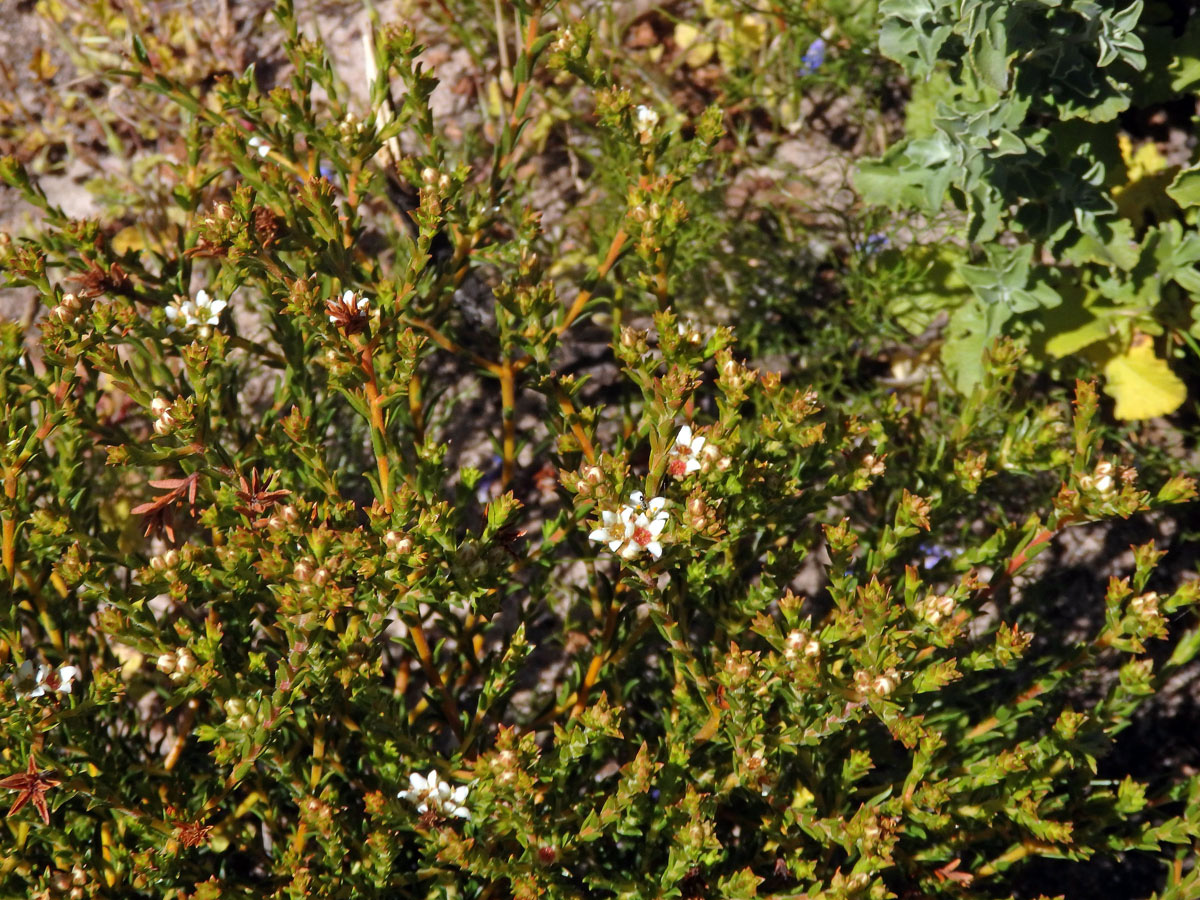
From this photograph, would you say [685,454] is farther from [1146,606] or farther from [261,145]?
[261,145]

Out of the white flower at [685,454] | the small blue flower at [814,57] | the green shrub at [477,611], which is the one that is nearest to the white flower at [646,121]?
the green shrub at [477,611]

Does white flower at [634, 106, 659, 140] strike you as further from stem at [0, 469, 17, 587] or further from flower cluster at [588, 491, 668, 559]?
stem at [0, 469, 17, 587]

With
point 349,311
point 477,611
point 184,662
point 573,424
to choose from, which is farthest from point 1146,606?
point 184,662

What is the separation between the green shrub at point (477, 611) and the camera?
1.99 meters

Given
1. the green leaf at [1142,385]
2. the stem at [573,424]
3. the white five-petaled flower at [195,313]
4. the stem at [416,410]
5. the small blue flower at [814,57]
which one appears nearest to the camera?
the stem at [573,424]

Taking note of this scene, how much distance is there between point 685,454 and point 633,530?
22 cm

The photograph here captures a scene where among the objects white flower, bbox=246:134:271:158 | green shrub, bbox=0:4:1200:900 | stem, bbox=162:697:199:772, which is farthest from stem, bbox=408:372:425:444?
stem, bbox=162:697:199:772

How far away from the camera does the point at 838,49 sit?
391 centimetres

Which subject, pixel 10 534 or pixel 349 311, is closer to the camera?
pixel 349 311

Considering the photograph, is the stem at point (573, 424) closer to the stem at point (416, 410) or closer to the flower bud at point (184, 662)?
the stem at point (416, 410)

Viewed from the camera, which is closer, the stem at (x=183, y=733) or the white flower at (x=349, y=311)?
the white flower at (x=349, y=311)

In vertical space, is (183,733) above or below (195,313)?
below

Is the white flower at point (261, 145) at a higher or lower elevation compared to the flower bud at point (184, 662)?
higher

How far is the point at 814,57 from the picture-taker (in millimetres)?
3857
